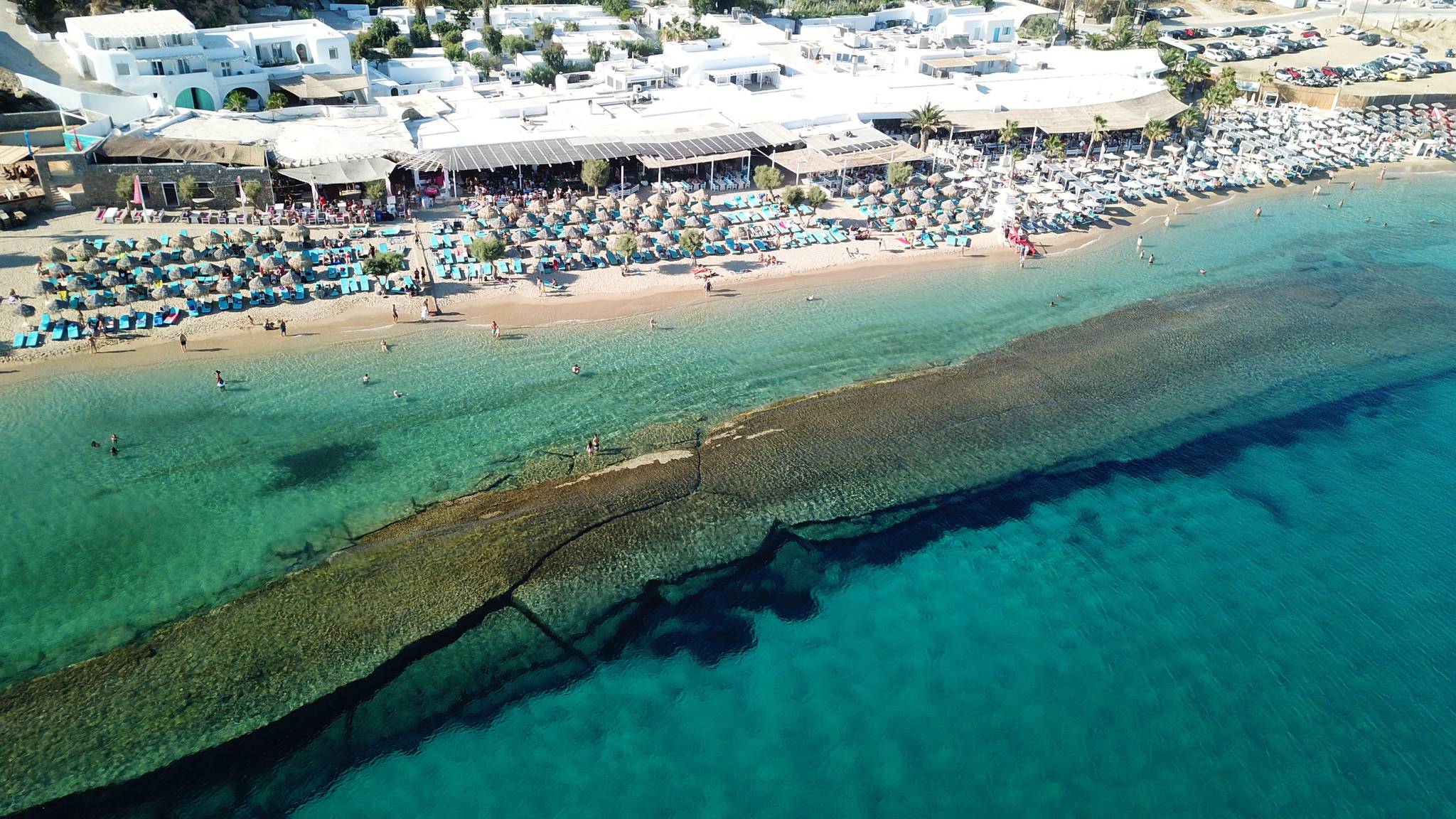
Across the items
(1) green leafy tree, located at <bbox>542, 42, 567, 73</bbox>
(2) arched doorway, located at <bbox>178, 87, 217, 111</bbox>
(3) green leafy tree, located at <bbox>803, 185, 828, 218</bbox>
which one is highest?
(1) green leafy tree, located at <bbox>542, 42, 567, 73</bbox>

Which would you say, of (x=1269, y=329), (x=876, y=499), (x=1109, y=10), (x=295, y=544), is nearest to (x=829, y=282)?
(x=876, y=499)

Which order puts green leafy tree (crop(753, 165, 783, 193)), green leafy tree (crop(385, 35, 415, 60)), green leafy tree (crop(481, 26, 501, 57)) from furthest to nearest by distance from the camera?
green leafy tree (crop(481, 26, 501, 57)) → green leafy tree (crop(385, 35, 415, 60)) → green leafy tree (crop(753, 165, 783, 193))

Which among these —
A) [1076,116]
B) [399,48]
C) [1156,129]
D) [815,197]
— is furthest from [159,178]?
[1156,129]

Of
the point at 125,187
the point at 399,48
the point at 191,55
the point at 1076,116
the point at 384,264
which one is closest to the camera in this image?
the point at 384,264

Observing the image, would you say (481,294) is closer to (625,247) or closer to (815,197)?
(625,247)

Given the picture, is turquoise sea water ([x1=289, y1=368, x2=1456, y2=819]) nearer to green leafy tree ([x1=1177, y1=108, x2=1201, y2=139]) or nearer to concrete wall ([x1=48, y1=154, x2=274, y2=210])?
concrete wall ([x1=48, y1=154, x2=274, y2=210])

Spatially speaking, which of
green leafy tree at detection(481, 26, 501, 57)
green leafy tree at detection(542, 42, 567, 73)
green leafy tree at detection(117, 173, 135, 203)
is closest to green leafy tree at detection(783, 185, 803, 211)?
green leafy tree at detection(542, 42, 567, 73)

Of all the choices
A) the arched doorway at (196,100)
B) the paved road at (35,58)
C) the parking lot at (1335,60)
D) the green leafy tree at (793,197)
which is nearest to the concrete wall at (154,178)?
the paved road at (35,58)
